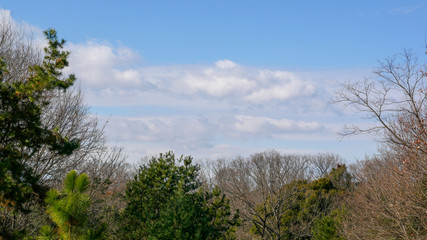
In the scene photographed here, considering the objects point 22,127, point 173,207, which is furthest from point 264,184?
point 22,127

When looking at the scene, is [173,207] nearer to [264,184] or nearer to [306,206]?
[264,184]

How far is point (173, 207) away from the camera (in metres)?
15.6

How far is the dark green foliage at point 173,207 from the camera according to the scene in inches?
601

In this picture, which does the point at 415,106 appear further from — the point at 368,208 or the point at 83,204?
the point at 83,204

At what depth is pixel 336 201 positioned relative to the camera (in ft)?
108

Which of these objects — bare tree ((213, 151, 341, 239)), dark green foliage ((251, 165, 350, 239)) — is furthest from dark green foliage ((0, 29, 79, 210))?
dark green foliage ((251, 165, 350, 239))

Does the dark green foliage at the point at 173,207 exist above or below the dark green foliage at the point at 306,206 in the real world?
below

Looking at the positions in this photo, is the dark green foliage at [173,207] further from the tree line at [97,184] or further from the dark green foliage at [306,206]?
the dark green foliage at [306,206]

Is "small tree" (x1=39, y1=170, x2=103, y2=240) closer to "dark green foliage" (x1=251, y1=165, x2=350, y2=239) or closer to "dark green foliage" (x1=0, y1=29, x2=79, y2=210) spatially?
"dark green foliage" (x1=0, y1=29, x2=79, y2=210)

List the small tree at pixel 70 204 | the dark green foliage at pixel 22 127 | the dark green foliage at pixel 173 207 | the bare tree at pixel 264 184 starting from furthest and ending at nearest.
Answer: the bare tree at pixel 264 184, the dark green foliage at pixel 173 207, the dark green foliage at pixel 22 127, the small tree at pixel 70 204

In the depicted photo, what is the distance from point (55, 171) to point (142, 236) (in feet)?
15.5

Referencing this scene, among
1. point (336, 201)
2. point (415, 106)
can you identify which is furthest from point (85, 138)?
point (336, 201)

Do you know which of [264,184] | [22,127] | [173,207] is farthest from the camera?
[264,184]

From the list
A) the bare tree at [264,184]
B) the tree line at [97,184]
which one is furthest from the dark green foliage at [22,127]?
the bare tree at [264,184]
